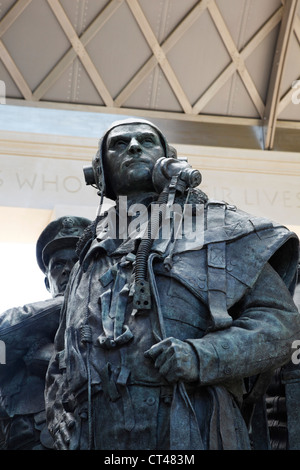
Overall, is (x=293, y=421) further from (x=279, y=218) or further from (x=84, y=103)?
(x=84, y=103)

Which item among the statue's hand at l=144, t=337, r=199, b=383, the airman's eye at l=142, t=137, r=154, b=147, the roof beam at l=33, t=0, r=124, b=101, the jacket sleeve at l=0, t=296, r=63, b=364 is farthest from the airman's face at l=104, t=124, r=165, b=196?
the roof beam at l=33, t=0, r=124, b=101

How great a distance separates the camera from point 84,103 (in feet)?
44.9

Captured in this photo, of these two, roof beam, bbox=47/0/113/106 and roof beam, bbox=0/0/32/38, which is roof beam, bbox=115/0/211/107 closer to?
roof beam, bbox=47/0/113/106

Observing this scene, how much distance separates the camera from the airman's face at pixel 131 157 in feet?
19.1

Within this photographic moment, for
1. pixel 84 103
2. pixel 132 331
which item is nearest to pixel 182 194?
pixel 132 331

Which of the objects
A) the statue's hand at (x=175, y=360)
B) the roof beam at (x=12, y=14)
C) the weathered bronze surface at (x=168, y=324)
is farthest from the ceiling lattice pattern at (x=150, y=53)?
the statue's hand at (x=175, y=360)

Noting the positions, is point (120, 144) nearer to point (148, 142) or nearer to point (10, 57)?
point (148, 142)

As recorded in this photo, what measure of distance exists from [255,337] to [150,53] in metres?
9.33

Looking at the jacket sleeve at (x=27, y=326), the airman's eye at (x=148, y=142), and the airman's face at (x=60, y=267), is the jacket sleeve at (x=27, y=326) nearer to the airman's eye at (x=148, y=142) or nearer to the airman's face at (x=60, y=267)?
the airman's face at (x=60, y=267)

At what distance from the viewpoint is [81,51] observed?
13.6 m

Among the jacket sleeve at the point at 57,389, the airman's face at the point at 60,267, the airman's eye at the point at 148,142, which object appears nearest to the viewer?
the jacket sleeve at the point at 57,389

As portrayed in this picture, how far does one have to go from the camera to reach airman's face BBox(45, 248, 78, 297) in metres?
6.83

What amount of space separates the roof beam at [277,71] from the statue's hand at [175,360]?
8949 millimetres

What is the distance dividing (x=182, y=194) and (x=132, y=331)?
38.0 inches
